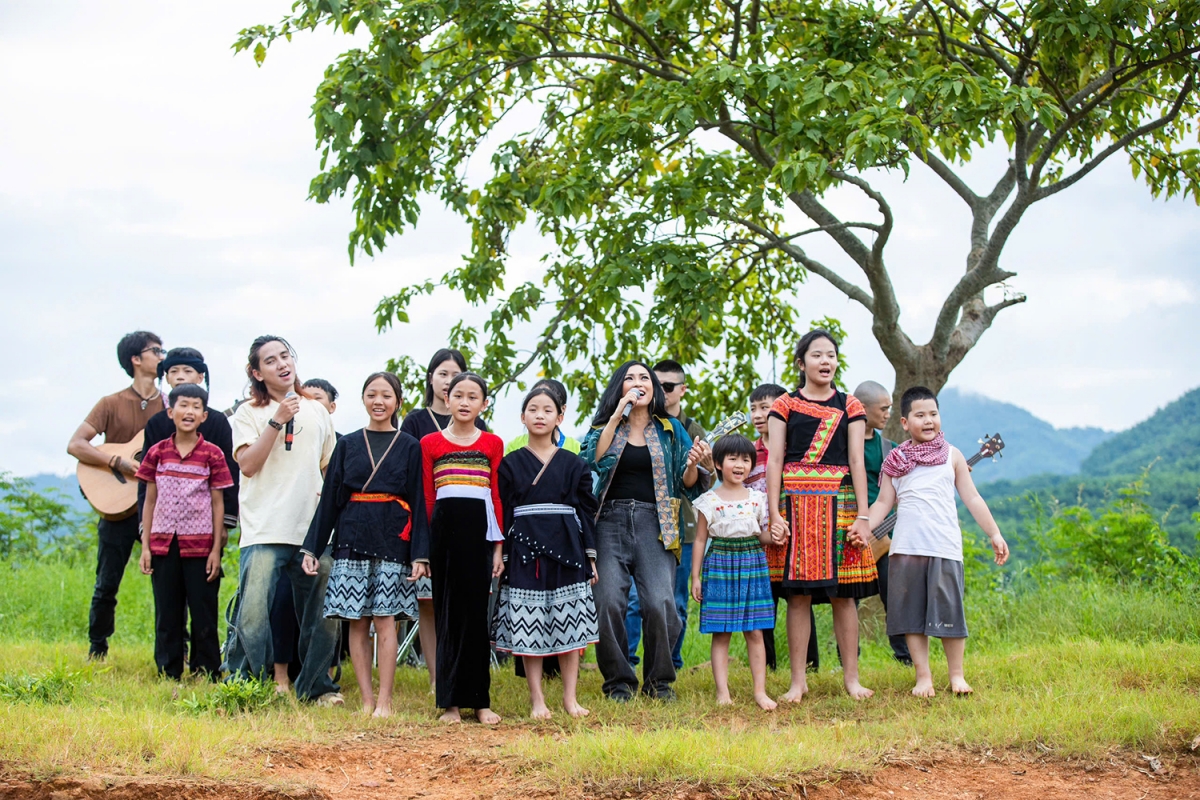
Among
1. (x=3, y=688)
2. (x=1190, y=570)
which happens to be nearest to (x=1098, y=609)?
(x=1190, y=570)

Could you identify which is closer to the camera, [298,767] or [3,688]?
[298,767]

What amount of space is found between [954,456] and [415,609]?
114 inches

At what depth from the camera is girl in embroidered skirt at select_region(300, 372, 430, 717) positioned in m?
5.46

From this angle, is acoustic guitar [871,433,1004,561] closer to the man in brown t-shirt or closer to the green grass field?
the green grass field

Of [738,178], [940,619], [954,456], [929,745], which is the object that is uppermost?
[738,178]

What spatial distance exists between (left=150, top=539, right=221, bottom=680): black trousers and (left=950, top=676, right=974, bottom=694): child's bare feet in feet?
Answer: 13.0

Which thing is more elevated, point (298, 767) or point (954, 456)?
point (954, 456)

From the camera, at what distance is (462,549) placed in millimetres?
5402

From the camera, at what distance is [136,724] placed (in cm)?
478

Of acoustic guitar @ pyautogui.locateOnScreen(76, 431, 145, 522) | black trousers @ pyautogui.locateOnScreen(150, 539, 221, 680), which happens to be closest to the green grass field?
black trousers @ pyautogui.locateOnScreen(150, 539, 221, 680)

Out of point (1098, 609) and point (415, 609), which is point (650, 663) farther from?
point (1098, 609)

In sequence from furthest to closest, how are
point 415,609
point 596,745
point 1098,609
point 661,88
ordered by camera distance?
point 1098,609 < point 661,88 < point 415,609 < point 596,745

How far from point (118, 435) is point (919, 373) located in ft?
19.4

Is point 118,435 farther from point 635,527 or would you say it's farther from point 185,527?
point 635,527
